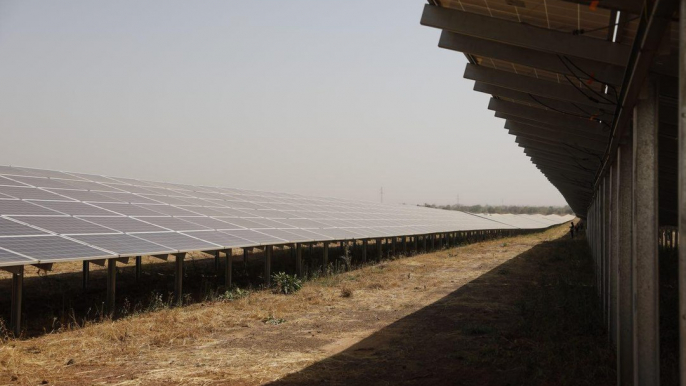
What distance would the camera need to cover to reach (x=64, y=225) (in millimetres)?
16203

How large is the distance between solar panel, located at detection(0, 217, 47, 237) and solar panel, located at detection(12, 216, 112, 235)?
0.38 meters

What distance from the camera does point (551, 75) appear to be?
13.3 m

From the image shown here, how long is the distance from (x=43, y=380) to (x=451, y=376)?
7.07 metres

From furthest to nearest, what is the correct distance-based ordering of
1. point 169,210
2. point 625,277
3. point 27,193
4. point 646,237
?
point 169,210 < point 27,193 < point 625,277 < point 646,237

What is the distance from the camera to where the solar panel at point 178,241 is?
56.0ft

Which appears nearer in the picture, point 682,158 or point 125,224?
point 682,158

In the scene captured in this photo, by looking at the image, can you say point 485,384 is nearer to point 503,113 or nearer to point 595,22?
point 595,22

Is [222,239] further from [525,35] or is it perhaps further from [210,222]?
[525,35]

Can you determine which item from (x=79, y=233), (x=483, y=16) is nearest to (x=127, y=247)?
(x=79, y=233)

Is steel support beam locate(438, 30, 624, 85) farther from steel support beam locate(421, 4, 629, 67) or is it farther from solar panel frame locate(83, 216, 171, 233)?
solar panel frame locate(83, 216, 171, 233)

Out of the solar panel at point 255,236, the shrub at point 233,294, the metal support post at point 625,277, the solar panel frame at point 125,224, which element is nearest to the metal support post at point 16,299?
the solar panel frame at point 125,224

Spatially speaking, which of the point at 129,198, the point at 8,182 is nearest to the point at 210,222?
the point at 129,198

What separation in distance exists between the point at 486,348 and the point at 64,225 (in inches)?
A: 454

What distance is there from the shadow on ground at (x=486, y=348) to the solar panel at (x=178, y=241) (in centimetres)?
616
